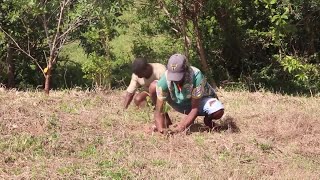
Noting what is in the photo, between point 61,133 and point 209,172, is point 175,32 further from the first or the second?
point 209,172

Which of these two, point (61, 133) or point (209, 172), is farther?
point (61, 133)

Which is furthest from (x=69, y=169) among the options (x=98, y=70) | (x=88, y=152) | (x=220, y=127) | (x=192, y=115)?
(x=98, y=70)

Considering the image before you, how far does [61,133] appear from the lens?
5.72 meters

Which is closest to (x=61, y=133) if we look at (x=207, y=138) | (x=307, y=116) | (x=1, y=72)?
(x=207, y=138)

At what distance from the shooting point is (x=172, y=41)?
11.7 meters

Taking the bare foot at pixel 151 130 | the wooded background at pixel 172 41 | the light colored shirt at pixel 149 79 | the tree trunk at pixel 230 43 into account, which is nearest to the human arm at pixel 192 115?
the bare foot at pixel 151 130

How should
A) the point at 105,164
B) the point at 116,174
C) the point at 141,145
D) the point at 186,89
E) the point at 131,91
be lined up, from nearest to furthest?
the point at 116,174 < the point at 105,164 < the point at 141,145 < the point at 186,89 < the point at 131,91

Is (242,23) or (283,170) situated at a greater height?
(242,23)

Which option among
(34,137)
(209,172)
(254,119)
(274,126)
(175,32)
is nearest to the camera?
(209,172)

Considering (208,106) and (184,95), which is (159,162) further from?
(208,106)

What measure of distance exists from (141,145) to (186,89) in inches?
31.3

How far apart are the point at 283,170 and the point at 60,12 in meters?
4.65

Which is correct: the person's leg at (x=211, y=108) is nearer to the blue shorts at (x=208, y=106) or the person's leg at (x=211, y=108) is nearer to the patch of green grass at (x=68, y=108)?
the blue shorts at (x=208, y=106)

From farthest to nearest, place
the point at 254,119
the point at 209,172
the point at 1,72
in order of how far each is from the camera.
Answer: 1. the point at 1,72
2. the point at 254,119
3. the point at 209,172
